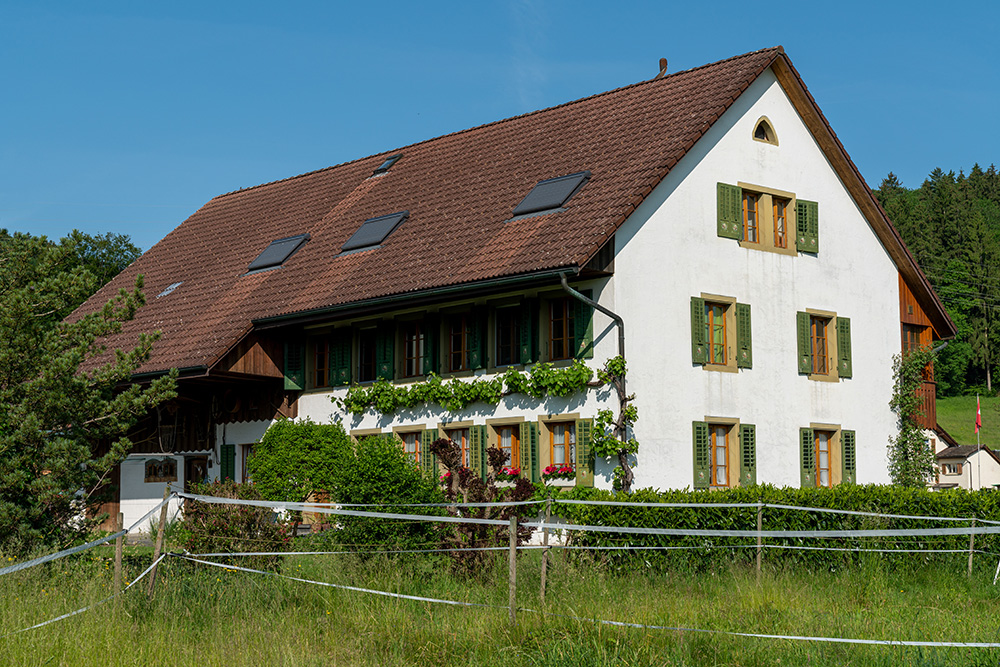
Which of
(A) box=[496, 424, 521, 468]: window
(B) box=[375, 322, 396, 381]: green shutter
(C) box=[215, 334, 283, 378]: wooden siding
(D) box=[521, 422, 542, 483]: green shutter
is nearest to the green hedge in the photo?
(D) box=[521, 422, 542, 483]: green shutter

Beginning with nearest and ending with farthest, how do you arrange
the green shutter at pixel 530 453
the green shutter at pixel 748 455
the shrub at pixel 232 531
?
the shrub at pixel 232 531 < the green shutter at pixel 530 453 < the green shutter at pixel 748 455

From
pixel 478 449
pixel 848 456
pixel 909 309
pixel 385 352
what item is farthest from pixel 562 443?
pixel 909 309

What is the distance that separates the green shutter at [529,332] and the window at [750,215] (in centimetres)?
465

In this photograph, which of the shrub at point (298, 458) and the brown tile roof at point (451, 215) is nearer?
the brown tile roof at point (451, 215)

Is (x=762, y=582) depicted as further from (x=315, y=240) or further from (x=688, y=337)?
(x=315, y=240)

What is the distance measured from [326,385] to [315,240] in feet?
13.9

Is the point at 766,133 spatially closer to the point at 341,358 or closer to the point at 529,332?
the point at 529,332

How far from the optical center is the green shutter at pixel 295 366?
26.0 metres

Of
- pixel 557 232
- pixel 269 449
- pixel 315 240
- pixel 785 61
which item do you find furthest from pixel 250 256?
pixel 785 61

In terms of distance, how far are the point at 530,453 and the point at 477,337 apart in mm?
2621

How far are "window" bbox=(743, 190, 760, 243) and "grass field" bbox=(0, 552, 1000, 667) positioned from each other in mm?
10900

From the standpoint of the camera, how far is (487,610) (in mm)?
10500

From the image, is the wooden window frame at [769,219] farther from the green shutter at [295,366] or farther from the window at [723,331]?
the green shutter at [295,366]

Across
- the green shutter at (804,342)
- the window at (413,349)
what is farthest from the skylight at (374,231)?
the green shutter at (804,342)
